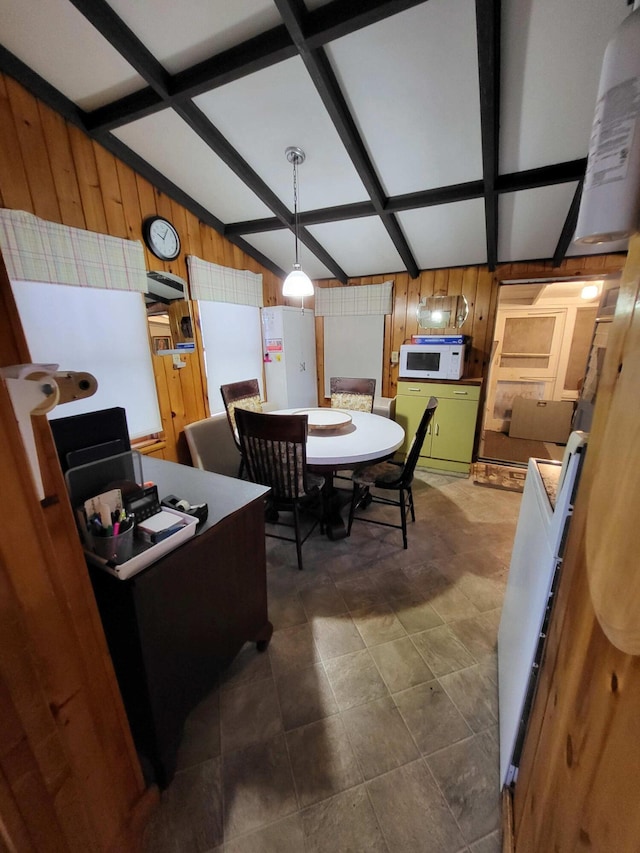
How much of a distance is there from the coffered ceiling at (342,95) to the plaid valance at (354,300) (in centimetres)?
110

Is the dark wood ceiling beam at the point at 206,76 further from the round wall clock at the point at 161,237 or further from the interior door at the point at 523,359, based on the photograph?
the interior door at the point at 523,359

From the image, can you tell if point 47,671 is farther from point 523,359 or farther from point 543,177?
point 523,359

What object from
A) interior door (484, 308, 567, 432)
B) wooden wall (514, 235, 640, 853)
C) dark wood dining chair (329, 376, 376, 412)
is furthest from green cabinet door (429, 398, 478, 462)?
wooden wall (514, 235, 640, 853)

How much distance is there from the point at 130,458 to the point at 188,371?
2.07 meters

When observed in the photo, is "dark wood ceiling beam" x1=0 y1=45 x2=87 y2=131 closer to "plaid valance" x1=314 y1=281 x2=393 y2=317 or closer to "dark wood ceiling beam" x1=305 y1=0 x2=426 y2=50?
"dark wood ceiling beam" x1=305 y1=0 x2=426 y2=50

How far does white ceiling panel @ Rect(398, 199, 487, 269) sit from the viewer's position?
2.58 meters

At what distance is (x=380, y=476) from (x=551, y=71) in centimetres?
224

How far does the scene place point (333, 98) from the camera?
165 centimetres

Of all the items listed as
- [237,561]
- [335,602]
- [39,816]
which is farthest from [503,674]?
[39,816]

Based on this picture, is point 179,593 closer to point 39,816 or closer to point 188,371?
point 39,816

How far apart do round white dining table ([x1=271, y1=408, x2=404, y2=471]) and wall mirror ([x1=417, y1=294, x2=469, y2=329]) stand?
64.4 inches

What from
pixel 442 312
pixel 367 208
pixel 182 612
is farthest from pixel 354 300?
pixel 182 612

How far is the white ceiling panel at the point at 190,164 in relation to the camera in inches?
78.6

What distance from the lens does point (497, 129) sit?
1.81 metres
